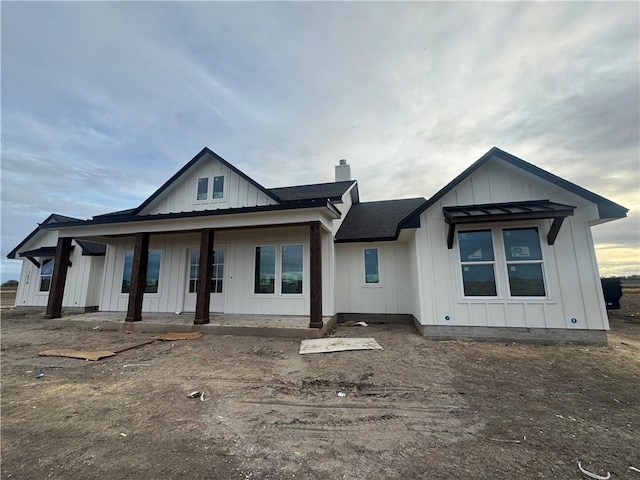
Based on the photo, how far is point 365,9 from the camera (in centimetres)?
723

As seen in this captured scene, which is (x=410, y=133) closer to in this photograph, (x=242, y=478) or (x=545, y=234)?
(x=545, y=234)

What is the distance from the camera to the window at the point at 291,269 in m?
8.59

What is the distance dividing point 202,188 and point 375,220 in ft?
22.4

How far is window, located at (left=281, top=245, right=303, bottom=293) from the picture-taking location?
8594 mm

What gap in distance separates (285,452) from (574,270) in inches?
276

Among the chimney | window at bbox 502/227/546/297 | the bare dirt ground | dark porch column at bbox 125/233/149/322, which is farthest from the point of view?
the chimney

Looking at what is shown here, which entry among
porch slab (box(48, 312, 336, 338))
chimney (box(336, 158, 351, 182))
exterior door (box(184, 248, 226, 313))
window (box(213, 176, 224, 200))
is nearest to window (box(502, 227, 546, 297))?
porch slab (box(48, 312, 336, 338))

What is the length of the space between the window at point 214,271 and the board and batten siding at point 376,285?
4.20 metres

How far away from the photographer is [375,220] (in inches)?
409

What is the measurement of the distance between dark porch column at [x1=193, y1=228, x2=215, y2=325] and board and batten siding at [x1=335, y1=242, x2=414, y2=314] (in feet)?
14.1

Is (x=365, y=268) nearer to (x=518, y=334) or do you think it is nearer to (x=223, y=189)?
(x=518, y=334)

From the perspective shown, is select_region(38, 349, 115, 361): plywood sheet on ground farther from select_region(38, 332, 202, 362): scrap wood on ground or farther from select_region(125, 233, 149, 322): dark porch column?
select_region(125, 233, 149, 322): dark porch column

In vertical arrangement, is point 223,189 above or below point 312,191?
below

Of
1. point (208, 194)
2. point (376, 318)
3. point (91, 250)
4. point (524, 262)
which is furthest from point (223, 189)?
point (524, 262)
